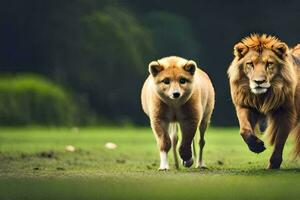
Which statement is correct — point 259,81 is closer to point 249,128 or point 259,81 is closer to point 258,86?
point 258,86

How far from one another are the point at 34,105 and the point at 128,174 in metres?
10.5

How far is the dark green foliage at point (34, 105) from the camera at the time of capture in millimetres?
17812

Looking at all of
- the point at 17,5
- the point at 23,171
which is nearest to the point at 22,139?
the point at 23,171

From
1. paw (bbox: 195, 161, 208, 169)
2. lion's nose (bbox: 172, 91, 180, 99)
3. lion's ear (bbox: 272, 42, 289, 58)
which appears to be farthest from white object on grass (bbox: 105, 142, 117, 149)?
lion's ear (bbox: 272, 42, 289, 58)

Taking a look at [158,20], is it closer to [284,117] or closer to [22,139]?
[22,139]

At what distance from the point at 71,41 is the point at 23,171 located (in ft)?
42.2

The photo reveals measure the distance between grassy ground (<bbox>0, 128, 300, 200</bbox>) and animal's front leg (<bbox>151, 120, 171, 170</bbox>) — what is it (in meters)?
0.08

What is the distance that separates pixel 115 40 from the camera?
66.5 ft

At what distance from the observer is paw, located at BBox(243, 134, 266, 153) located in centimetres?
739

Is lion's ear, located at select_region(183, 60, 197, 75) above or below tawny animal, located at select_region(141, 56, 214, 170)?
above

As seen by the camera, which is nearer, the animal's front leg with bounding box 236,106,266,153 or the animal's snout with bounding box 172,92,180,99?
the animal's front leg with bounding box 236,106,266,153

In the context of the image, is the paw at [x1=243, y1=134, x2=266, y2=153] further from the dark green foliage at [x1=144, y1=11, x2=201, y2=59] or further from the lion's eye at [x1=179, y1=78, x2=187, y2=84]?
the dark green foliage at [x1=144, y1=11, x2=201, y2=59]

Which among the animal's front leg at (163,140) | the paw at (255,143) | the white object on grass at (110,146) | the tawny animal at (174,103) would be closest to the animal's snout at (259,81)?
the paw at (255,143)

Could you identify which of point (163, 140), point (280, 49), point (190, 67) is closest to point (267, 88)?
point (280, 49)
